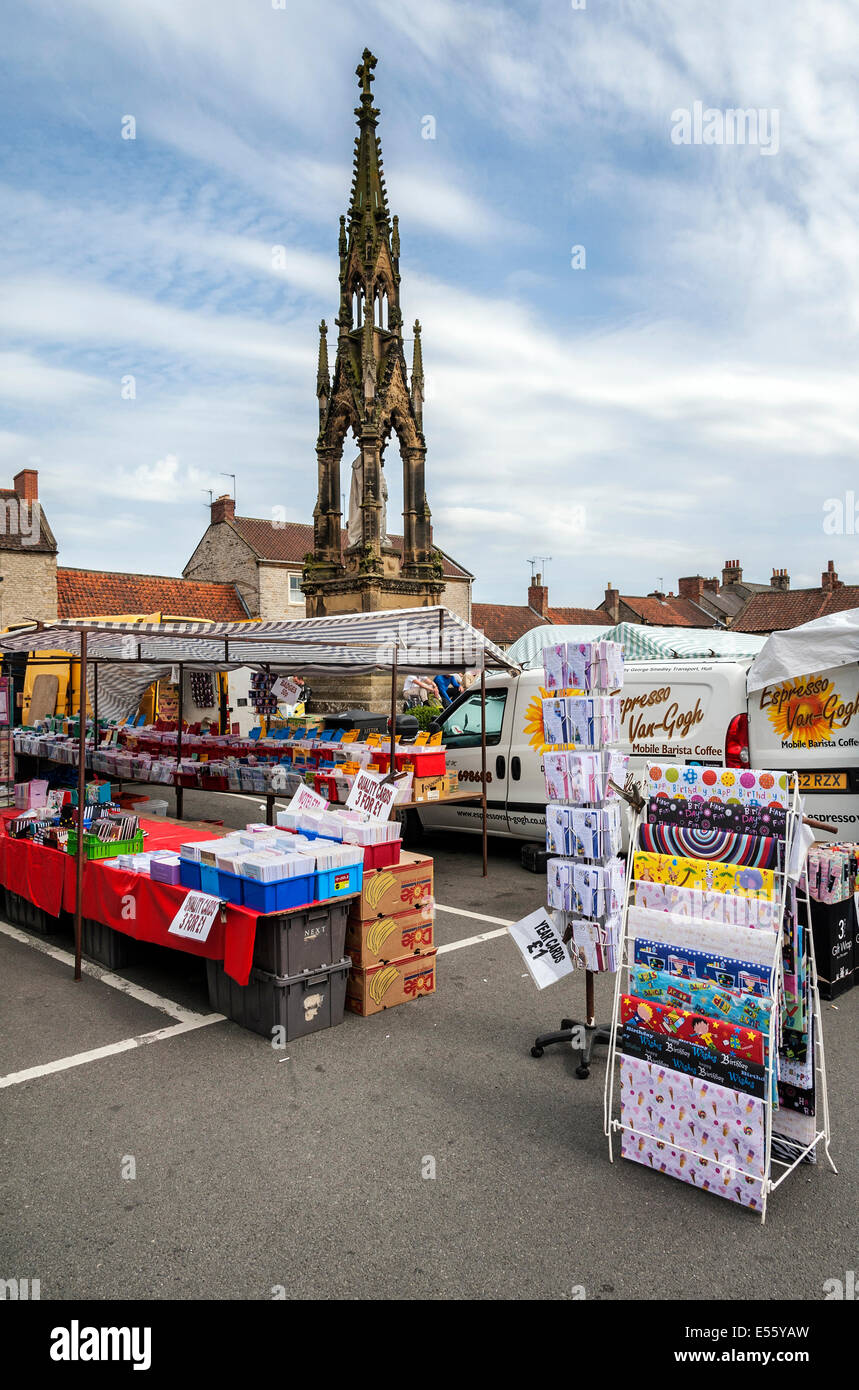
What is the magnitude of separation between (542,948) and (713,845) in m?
1.27

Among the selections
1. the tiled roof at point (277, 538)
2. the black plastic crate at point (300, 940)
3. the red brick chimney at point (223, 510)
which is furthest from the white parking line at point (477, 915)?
the red brick chimney at point (223, 510)

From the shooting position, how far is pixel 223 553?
127 ft

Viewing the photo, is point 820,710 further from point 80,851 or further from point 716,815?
point 80,851

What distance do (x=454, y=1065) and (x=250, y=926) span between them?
139 cm

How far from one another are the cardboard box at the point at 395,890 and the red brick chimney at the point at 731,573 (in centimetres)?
6390

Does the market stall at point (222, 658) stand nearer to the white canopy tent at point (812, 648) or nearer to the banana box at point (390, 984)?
the banana box at point (390, 984)

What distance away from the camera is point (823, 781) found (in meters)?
7.27

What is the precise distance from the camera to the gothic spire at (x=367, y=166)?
28422mm

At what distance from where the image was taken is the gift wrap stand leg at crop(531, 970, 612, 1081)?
471cm

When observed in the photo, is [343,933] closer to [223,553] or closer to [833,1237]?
[833,1237]

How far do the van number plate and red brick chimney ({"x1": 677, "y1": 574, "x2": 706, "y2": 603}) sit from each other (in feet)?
186

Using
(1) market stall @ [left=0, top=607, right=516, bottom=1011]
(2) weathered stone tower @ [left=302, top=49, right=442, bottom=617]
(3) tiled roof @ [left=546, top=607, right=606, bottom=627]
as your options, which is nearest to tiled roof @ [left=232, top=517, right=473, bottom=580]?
(2) weathered stone tower @ [left=302, top=49, right=442, bottom=617]

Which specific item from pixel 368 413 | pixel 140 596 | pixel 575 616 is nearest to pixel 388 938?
pixel 368 413
